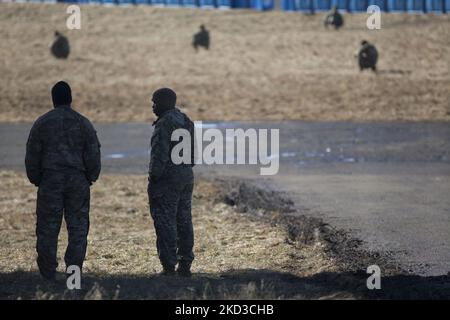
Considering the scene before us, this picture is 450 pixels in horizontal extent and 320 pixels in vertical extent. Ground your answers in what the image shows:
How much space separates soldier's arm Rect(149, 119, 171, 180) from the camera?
10.8m

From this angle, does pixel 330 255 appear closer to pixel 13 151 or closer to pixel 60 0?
pixel 13 151

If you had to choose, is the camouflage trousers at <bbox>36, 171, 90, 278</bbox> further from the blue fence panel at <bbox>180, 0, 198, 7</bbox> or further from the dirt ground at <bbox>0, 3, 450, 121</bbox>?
the blue fence panel at <bbox>180, 0, 198, 7</bbox>

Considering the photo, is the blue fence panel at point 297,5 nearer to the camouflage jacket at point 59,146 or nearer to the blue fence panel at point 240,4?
the blue fence panel at point 240,4

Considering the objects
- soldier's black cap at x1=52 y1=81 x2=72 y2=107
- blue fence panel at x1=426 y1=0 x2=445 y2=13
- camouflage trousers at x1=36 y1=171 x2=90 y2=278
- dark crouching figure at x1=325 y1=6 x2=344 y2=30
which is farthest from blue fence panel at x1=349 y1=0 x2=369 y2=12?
camouflage trousers at x1=36 y1=171 x2=90 y2=278

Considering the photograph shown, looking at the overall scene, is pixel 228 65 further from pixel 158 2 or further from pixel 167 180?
pixel 167 180

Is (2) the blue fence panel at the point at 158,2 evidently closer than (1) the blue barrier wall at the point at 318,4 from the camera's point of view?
No

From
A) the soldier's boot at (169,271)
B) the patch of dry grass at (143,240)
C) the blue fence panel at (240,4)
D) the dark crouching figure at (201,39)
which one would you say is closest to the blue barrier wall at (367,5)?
the blue fence panel at (240,4)

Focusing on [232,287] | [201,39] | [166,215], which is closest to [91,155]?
[166,215]

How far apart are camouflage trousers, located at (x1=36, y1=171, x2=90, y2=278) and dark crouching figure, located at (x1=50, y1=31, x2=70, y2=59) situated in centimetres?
3550

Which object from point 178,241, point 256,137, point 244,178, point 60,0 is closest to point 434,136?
point 256,137

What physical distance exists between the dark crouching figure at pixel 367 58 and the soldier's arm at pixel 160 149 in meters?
31.4

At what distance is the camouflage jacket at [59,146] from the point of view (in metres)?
10.6

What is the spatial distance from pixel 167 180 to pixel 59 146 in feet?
3.82

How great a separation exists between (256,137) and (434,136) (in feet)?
14.6
